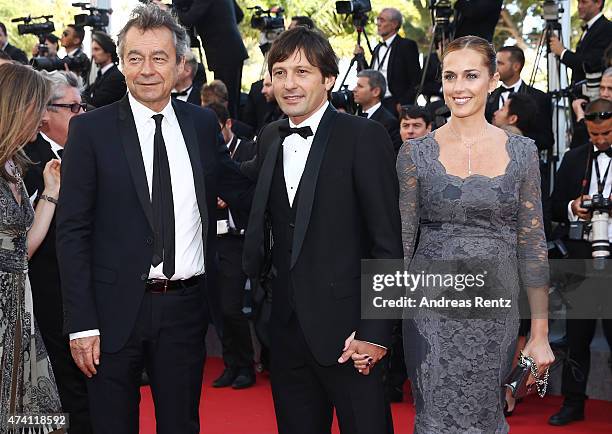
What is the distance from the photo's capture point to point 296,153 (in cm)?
331

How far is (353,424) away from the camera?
126 inches

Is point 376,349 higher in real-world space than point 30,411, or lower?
higher

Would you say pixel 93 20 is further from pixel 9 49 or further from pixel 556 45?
Result: pixel 556 45

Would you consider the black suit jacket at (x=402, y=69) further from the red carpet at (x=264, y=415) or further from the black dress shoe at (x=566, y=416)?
the black dress shoe at (x=566, y=416)

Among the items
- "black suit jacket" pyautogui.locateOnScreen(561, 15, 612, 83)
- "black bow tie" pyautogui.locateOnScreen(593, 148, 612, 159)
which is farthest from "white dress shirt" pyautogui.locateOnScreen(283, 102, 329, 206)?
"black suit jacket" pyautogui.locateOnScreen(561, 15, 612, 83)

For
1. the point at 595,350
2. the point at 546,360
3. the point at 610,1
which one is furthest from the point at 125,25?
the point at 610,1

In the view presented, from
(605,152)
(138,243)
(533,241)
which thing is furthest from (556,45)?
(138,243)

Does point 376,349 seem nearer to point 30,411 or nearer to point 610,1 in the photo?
point 30,411

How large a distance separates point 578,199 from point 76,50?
5.51 metres

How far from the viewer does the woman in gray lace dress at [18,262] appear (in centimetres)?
351

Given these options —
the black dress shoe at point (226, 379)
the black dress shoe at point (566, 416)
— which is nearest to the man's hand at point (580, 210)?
the black dress shoe at point (566, 416)

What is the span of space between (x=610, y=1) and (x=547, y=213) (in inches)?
457

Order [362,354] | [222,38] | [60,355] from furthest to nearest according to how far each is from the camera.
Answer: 1. [222,38]
2. [60,355]
3. [362,354]

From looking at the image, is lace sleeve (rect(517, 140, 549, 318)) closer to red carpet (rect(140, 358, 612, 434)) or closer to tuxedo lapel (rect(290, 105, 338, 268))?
tuxedo lapel (rect(290, 105, 338, 268))
